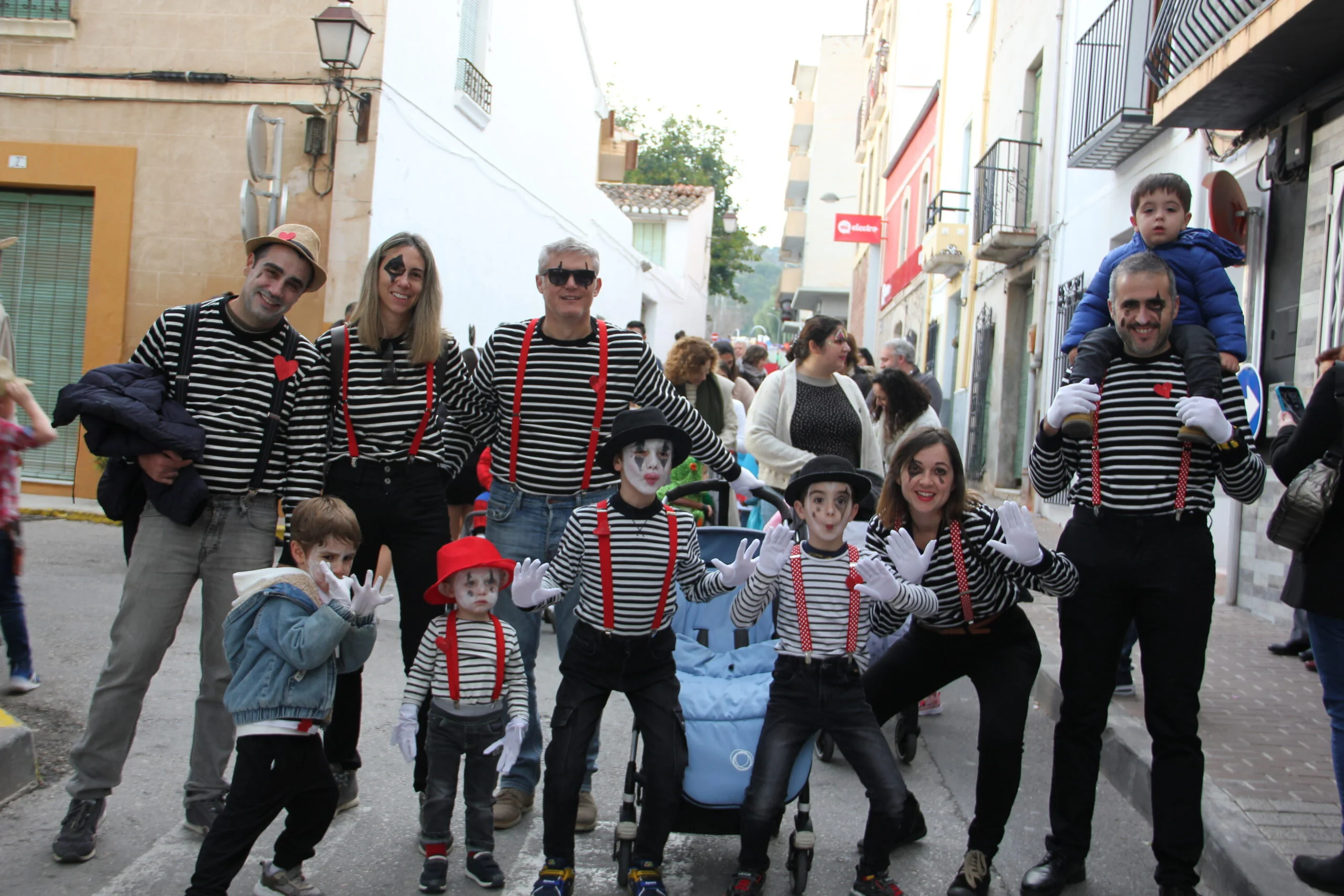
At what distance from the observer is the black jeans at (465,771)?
3779 millimetres

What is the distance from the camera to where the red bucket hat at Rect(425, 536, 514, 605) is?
3.81 metres

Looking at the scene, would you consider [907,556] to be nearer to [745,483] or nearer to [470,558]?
[745,483]

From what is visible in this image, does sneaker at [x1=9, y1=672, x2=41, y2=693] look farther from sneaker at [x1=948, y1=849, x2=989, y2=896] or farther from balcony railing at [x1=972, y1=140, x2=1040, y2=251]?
balcony railing at [x1=972, y1=140, x2=1040, y2=251]

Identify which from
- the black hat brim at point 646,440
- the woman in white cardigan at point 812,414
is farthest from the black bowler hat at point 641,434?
the woman in white cardigan at point 812,414

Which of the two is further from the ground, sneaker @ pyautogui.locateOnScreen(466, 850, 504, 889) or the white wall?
the white wall

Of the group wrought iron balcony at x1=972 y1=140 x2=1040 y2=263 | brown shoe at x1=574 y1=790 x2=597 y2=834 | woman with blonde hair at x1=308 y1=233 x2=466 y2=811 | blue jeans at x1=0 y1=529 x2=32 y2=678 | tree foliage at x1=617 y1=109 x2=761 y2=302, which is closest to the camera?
woman with blonde hair at x1=308 y1=233 x2=466 y2=811

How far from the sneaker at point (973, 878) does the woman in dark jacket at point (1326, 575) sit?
1.00 metres

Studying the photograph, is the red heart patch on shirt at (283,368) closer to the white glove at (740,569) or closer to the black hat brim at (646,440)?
the black hat brim at (646,440)

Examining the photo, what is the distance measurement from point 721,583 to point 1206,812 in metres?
2.13

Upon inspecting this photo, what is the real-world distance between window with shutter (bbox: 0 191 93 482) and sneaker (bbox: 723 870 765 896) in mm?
10967

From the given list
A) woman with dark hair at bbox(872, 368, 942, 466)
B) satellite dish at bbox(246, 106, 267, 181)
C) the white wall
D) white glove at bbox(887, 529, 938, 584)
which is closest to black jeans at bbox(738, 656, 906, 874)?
white glove at bbox(887, 529, 938, 584)

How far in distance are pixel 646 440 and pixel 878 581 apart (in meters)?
0.91

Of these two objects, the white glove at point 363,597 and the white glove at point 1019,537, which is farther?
the white glove at point 1019,537

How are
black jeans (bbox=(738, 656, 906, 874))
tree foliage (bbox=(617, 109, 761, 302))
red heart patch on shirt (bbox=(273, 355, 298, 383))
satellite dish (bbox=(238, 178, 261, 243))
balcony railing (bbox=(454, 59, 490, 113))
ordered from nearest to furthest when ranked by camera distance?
black jeans (bbox=(738, 656, 906, 874)) → red heart patch on shirt (bbox=(273, 355, 298, 383)) → satellite dish (bbox=(238, 178, 261, 243)) → balcony railing (bbox=(454, 59, 490, 113)) → tree foliage (bbox=(617, 109, 761, 302))
